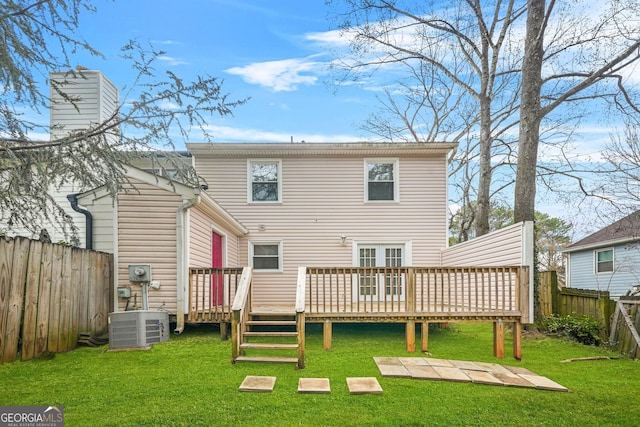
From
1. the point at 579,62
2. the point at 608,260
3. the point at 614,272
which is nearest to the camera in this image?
the point at 579,62

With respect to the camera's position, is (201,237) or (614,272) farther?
(614,272)

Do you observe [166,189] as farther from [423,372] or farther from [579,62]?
[579,62]

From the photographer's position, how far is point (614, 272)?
40.2ft

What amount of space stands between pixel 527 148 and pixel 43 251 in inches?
360

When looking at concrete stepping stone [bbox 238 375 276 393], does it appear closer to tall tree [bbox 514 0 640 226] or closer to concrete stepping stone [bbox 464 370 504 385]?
concrete stepping stone [bbox 464 370 504 385]

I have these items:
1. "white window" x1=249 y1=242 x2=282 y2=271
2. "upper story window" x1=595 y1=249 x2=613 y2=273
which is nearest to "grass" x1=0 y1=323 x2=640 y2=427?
"white window" x1=249 y1=242 x2=282 y2=271

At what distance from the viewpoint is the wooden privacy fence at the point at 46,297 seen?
195 inches

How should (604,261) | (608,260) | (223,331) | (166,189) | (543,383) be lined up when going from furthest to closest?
(604,261) < (608,260) < (166,189) < (223,331) < (543,383)

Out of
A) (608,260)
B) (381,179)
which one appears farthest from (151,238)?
(608,260)

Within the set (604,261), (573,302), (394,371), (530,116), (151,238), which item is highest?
(530,116)

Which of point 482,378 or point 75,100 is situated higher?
point 75,100

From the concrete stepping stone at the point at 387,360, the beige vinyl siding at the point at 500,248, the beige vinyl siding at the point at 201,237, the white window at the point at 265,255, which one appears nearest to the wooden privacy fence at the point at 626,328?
the beige vinyl siding at the point at 500,248

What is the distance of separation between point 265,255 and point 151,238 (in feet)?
13.7

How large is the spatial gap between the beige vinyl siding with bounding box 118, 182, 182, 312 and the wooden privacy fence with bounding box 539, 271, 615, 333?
7840 millimetres
